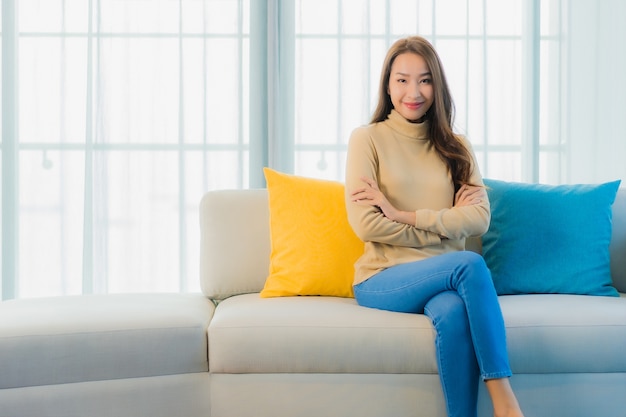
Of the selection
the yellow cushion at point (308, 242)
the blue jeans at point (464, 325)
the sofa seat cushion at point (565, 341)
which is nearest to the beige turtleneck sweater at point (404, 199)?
the yellow cushion at point (308, 242)

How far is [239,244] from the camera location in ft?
8.72

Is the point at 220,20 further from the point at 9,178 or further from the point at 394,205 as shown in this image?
the point at 394,205

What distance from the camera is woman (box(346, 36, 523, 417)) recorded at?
199 cm

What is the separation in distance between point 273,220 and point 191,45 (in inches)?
48.9

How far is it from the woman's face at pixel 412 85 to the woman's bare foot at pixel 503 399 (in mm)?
971

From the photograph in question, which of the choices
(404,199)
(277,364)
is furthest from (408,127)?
(277,364)

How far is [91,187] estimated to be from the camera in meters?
3.37

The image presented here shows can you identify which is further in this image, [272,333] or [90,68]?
[90,68]

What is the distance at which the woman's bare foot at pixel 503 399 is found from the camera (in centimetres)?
193

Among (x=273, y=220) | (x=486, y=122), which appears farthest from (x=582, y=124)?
(x=273, y=220)

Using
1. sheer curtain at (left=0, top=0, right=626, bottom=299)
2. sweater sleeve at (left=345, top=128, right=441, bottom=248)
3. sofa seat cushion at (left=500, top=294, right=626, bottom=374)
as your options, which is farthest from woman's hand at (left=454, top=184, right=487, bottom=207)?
sheer curtain at (left=0, top=0, right=626, bottom=299)

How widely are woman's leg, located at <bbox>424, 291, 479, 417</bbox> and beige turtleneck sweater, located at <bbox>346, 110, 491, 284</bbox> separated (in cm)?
35

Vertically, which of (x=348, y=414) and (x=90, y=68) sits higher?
(x=90, y=68)

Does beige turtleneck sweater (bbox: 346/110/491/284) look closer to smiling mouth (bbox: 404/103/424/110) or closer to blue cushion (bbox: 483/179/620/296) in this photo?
smiling mouth (bbox: 404/103/424/110)
